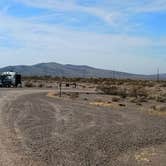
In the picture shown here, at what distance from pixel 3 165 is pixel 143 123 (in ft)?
38.7

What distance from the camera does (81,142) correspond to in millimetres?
14992

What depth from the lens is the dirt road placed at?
11.9 m

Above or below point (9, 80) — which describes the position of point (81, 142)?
below

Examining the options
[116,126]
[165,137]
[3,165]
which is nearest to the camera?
[3,165]

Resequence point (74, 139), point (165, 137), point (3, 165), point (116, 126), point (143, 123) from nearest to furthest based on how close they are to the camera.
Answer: point (3, 165) → point (74, 139) → point (165, 137) → point (116, 126) → point (143, 123)

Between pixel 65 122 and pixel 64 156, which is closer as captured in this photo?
pixel 64 156

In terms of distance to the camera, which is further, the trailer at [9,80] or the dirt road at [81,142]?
the trailer at [9,80]

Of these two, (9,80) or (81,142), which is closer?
(81,142)

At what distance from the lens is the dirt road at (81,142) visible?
11922 millimetres

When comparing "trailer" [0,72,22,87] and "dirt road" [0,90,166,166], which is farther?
"trailer" [0,72,22,87]

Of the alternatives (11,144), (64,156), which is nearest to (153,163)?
(64,156)

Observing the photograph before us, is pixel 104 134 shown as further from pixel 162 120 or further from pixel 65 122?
pixel 162 120

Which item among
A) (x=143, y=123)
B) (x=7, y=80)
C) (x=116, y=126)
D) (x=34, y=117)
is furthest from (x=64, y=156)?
(x=7, y=80)

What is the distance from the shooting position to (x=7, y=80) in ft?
246
